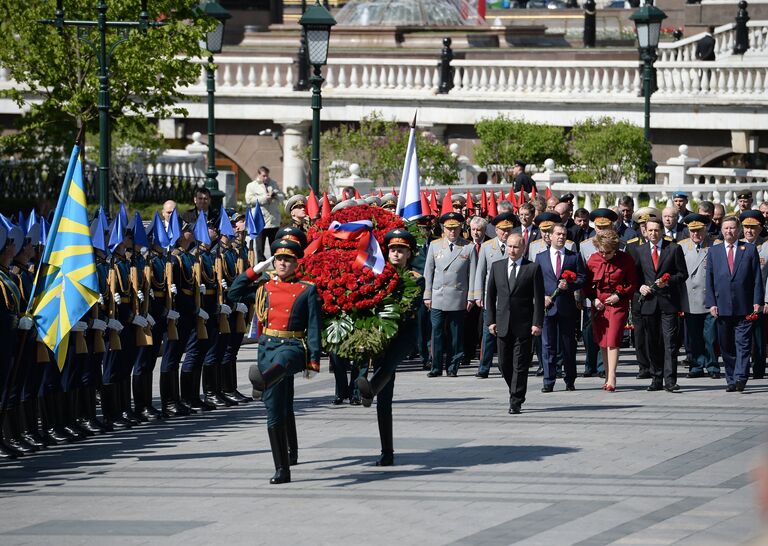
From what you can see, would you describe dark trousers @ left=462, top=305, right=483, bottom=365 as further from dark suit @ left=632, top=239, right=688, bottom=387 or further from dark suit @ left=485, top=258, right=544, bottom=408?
dark suit @ left=485, top=258, right=544, bottom=408

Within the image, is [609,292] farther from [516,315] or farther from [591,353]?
[516,315]

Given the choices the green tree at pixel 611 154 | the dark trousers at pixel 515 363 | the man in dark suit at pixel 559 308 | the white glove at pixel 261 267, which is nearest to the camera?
the white glove at pixel 261 267

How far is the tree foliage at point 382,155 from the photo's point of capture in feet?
111

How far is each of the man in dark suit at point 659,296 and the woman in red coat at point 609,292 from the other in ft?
0.81

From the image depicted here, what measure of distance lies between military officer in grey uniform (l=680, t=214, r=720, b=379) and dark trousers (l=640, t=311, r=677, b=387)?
0.83m

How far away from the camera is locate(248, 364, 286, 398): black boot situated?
14078 mm

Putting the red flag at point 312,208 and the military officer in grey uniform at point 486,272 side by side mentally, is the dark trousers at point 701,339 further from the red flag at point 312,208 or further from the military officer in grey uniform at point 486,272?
the red flag at point 312,208

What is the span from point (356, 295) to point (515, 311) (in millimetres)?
3330

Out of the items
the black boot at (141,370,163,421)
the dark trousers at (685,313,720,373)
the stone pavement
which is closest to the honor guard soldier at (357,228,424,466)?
the stone pavement

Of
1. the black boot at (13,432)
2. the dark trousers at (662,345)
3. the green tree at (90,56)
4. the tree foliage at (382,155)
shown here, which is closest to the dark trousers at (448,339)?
the dark trousers at (662,345)

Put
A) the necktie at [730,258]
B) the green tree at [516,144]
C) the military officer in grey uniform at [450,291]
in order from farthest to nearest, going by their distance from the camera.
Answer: the green tree at [516,144], the military officer in grey uniform at [450,291], the necktie at [730,258]

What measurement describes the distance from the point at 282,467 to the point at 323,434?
8.08ft

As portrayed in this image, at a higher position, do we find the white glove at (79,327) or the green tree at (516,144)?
the green tree at (516,144)

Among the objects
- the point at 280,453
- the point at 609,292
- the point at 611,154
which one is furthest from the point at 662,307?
the point at 611,154
